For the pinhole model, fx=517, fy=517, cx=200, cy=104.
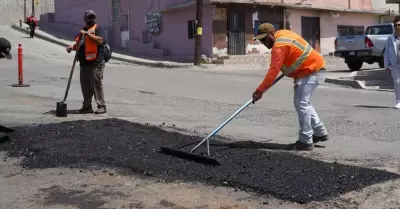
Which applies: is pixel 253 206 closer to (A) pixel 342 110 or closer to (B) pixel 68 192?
(B) pixel 68 192

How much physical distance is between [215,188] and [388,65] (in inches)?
282

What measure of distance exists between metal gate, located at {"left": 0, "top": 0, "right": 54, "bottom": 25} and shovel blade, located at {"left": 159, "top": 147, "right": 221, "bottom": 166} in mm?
38673

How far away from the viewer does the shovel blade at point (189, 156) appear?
547 cm

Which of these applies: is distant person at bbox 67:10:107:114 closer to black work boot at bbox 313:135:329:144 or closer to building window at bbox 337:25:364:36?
black work boot at bbox 313:135:329:144

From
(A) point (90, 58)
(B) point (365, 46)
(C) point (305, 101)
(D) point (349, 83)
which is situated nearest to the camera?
(C) point (305, 101)

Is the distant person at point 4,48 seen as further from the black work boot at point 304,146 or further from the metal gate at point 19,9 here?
the metal gate at point 19,9

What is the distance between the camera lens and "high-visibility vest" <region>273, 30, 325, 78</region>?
240 inches

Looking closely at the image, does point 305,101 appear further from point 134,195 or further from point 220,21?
point 220,21

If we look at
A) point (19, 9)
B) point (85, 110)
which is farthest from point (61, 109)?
point (19, 9)

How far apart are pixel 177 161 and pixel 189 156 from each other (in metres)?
0.14

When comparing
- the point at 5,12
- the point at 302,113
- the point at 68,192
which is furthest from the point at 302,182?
the point at 5,12

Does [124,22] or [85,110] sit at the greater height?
[124,22]

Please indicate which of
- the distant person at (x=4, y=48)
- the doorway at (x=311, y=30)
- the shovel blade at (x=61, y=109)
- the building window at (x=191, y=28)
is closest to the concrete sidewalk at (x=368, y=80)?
the building window at (x=191, y=28)

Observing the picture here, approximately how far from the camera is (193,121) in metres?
8.85
